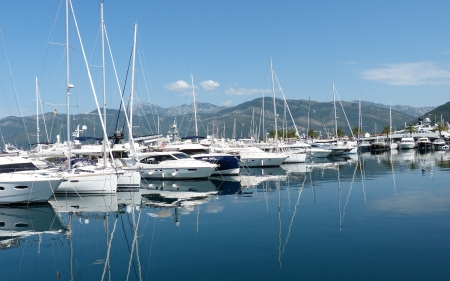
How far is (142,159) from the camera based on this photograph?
1635 inches

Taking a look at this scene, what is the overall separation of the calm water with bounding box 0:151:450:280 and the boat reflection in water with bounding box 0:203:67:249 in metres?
0.06

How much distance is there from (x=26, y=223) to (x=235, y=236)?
1142 centimetres

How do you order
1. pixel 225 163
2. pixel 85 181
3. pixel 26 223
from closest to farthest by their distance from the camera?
pixel 26 223 < pixel 85 181 < pixel 225 163

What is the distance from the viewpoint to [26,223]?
21922mm

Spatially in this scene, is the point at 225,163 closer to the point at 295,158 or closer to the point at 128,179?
the point at 128,179

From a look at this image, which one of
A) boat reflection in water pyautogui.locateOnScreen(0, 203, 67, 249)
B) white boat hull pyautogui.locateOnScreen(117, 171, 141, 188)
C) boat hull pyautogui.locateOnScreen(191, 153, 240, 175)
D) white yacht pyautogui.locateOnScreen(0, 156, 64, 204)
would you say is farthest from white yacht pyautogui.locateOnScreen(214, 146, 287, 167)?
boat reflection in water pyautogui.locateOnScreen(0, 203, 67, 249)

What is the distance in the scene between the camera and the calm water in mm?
13891

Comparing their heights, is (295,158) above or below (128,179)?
above

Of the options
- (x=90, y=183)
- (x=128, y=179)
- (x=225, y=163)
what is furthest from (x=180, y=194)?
(x=225, y=163)

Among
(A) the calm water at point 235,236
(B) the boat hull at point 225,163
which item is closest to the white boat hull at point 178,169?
(B) the boat hull at point 225,163

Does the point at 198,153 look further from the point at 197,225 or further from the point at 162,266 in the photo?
the point at 162,266

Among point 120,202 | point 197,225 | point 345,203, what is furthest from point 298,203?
point 120,202

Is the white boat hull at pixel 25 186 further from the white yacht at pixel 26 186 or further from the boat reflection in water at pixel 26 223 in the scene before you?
the boat reflection in water at pixel 26 223

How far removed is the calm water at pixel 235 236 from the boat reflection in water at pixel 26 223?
0.06 m
